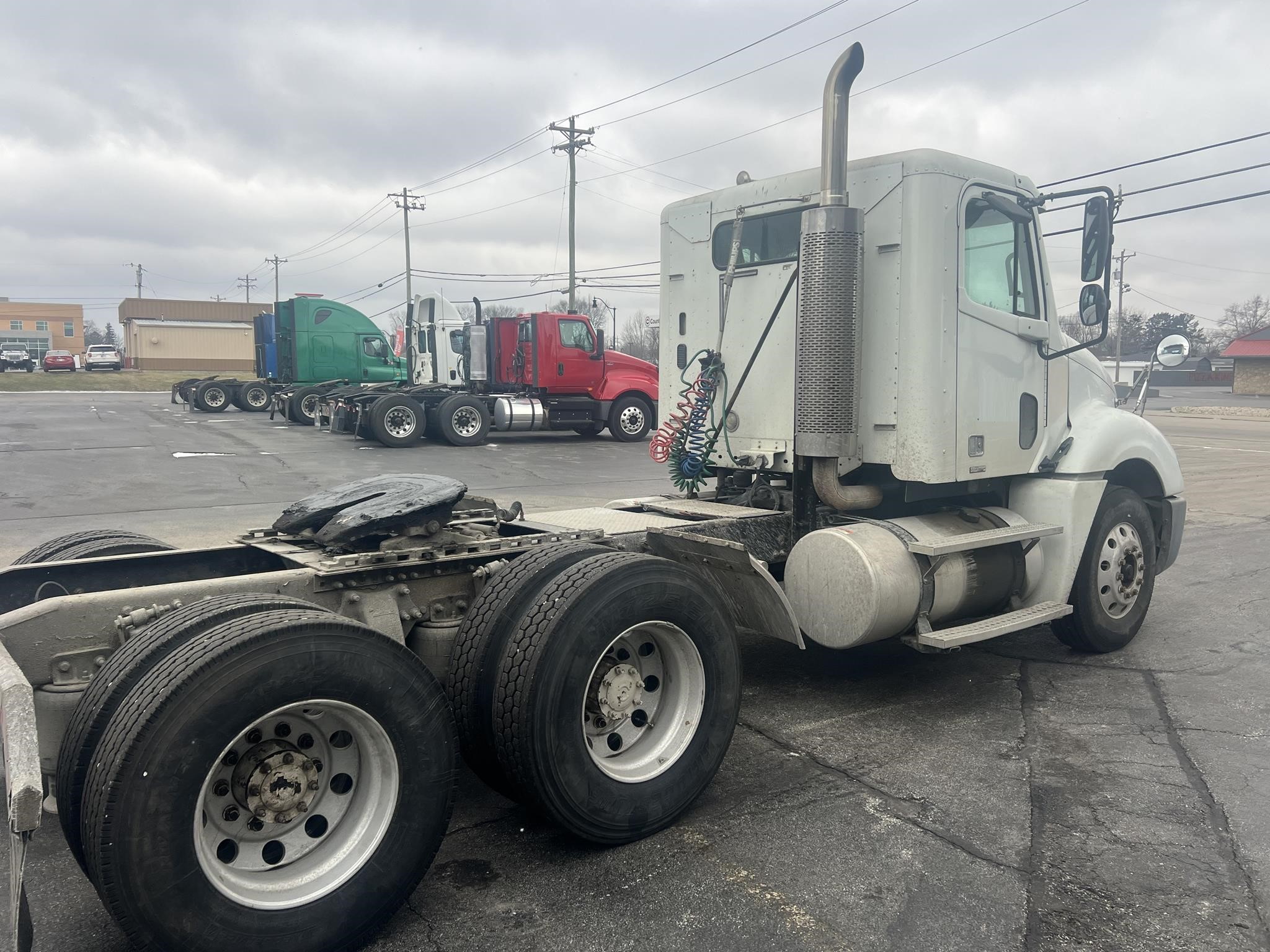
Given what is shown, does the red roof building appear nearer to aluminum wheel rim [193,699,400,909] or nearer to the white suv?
aluminum wheel rim [193,699,400,909]

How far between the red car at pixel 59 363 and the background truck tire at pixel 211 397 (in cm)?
3465

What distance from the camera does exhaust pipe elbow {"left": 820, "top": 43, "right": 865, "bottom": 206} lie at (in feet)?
16.3

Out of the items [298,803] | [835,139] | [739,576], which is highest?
[835,139]

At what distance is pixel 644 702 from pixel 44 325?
112 m

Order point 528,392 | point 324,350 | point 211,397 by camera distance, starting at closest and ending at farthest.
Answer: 1. point 528,392
2. point 324,350
3. point 211,397

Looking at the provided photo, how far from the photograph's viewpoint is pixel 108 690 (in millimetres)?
2676

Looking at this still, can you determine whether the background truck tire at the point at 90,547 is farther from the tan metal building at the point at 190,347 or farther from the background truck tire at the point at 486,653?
the tan metal building at the point at 190,347

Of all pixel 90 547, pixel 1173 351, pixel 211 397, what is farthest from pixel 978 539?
pixel 211 397

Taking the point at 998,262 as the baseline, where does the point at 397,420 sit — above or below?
below

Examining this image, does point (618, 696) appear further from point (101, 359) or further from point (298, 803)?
point (101, 359)

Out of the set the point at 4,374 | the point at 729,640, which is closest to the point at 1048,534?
the point at 729,640

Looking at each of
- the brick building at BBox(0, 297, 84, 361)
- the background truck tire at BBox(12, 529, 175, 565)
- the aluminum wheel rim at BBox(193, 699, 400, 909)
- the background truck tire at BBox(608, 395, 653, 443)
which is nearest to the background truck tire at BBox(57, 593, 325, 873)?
the aluminum wheel rim at BBox(193, 699, 400, 909)

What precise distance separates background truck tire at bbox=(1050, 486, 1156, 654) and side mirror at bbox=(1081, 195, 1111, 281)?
1.45 m

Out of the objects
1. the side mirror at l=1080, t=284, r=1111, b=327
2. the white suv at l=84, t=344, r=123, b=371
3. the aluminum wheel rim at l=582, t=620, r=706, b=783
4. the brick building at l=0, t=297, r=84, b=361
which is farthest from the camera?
the brick building at l=0, t=297, r=84, b=361
